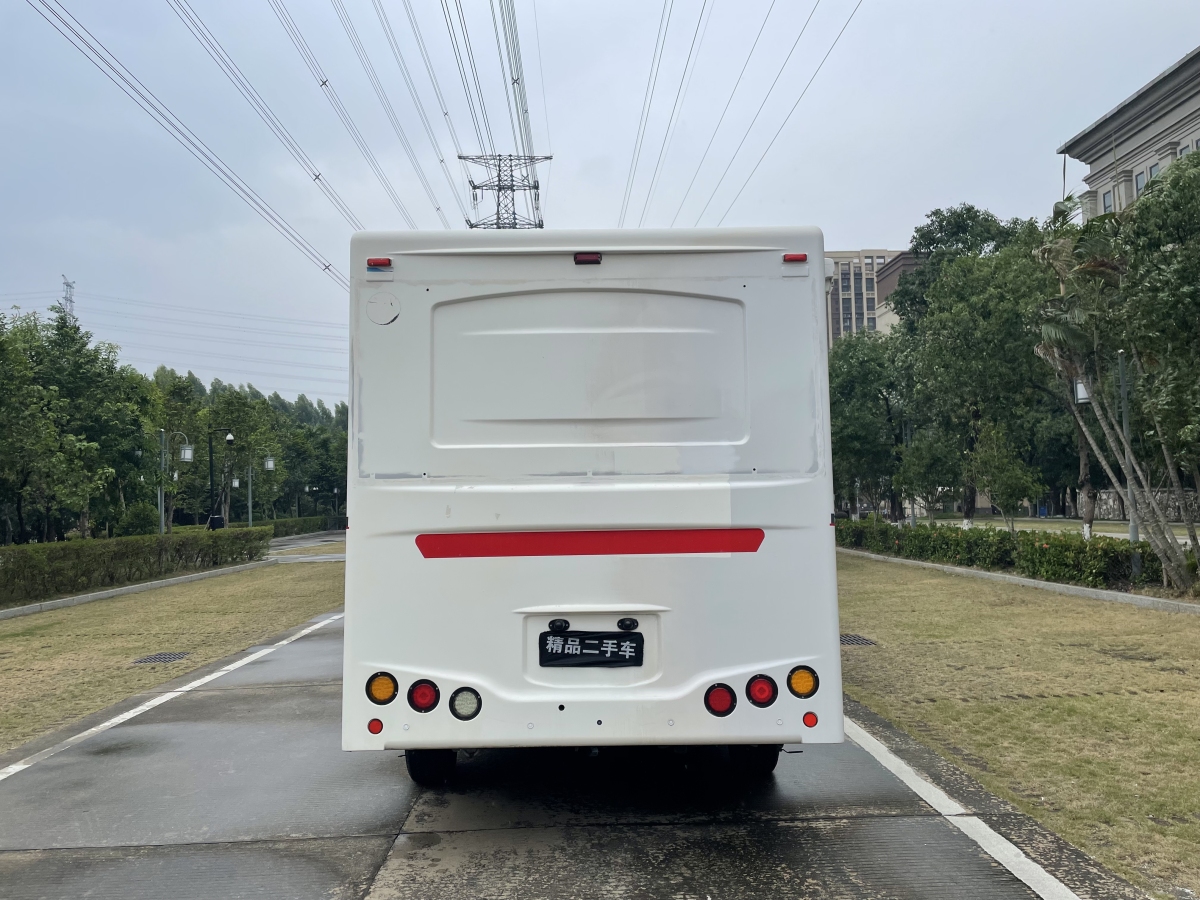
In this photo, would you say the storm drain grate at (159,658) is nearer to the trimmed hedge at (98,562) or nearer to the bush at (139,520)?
the trimmed hedge at (98,562)

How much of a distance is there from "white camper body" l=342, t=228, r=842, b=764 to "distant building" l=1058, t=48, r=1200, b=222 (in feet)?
171

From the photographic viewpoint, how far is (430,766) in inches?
232

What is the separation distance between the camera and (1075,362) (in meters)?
18.1

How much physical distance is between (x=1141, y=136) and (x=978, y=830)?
64770 millimetres

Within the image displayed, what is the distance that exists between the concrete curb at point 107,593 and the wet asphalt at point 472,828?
13678mm

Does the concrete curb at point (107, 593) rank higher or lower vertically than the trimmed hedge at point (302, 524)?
lower

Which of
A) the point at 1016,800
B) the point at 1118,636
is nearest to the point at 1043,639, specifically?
the point at 1118,636

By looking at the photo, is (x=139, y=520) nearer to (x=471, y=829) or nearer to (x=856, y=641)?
(x=856, y=641)

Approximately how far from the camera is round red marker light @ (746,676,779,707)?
4.65 metres

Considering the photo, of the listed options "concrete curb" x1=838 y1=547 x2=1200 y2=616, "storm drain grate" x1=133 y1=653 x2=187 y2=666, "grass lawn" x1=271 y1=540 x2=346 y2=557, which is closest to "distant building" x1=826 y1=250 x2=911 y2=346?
"grass lawn" x1=271 y1=540 x2=346 y2=557

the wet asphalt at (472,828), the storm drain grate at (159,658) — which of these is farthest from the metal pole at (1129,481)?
the storm drain grate at (159,658)

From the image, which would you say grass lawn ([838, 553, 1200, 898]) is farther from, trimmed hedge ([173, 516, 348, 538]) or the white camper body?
trimmed hedge ([173, 516, 348, 538])

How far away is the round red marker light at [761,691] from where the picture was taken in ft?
15.3

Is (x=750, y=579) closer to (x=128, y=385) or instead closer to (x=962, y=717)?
(x=962, y=717)
